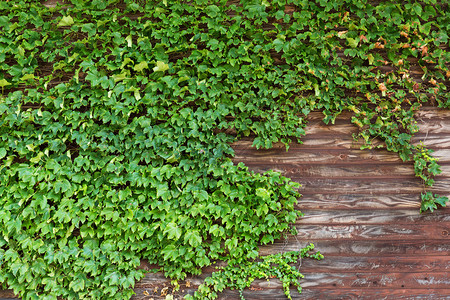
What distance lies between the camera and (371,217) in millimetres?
2865

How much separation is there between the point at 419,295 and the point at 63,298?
10.2 ft

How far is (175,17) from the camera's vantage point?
2785 mm

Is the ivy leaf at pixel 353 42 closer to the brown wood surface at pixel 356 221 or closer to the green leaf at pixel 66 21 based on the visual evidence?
the brown wood surface at pixel 356 221

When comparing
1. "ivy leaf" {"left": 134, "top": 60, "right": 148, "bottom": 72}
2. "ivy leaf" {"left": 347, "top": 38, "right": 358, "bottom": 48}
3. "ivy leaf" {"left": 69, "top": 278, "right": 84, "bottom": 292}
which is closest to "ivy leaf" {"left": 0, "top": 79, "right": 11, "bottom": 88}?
"ivy leaf" {"left": 134, "top": 60, "right": 148, "bottom": 72}

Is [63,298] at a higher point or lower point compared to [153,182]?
lower

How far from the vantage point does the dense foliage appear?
8.97 ft

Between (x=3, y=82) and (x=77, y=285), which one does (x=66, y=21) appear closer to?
(x=3, y=82)

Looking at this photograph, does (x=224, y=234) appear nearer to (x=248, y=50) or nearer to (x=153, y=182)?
(x=153, y=182)

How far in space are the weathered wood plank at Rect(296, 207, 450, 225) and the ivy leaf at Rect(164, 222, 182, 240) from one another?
1.04 m

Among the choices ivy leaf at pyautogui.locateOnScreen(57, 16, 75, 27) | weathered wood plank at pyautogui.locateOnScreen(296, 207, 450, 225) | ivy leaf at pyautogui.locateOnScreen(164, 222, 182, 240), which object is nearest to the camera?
ivy leaf at pyautogui.locateOnScreen(164, 222, 182, 240)

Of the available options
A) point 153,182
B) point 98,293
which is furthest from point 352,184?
point 98,293

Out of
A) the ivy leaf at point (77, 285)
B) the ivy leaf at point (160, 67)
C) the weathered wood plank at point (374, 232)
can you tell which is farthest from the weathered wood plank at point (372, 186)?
the ivy leaf at point (77, 285)

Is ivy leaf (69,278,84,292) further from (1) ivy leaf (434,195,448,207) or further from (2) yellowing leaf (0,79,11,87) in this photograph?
(1) ivy leaf (434,195,448,207)

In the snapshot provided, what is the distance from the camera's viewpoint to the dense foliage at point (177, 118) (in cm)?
273
